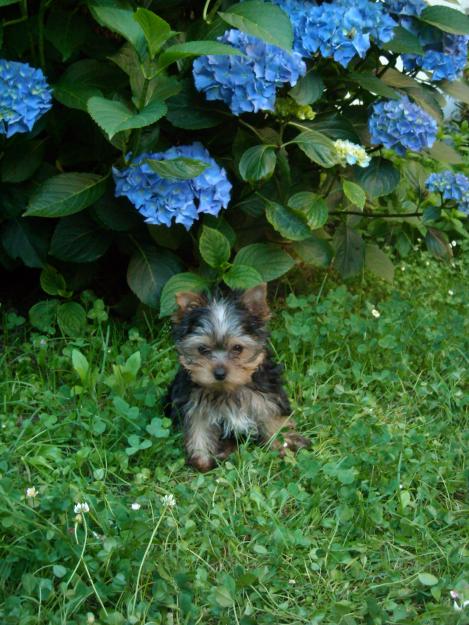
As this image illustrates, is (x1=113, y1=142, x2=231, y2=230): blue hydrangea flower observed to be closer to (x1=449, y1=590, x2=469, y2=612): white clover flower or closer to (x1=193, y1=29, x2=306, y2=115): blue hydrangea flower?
A: (x1=193, y1=29, x2=306, y2=115): blue hydrangea flower

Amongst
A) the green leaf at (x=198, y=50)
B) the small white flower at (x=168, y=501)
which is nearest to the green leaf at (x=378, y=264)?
the green leaf at (x=198, y=50)

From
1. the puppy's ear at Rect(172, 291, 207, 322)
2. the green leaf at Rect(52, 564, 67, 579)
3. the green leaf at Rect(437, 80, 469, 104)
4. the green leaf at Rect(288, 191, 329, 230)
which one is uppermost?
the green leaf at Rect(437, 80, 469, 104)

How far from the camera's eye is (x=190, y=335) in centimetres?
368

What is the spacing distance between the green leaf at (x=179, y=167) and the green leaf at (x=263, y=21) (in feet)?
2.06

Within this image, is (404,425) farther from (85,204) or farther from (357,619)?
(85,204)

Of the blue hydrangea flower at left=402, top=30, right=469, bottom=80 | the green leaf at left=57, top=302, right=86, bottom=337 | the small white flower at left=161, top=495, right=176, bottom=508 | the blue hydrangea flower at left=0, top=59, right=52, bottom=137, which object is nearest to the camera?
the small white flower at left=161, top=495, right=176, bottom=508

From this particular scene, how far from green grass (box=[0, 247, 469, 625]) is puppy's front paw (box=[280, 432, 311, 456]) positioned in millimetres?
69

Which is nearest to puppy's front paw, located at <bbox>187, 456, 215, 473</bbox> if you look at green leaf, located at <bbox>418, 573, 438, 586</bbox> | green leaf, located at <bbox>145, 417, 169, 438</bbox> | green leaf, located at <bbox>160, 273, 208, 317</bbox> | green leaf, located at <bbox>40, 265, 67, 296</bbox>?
green leaf, located at <bbox>145, 417, 169, 438</bbox>

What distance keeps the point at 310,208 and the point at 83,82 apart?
4.30ft

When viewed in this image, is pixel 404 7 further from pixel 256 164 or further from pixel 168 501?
pixel 168 501

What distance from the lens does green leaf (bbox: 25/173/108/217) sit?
4.26m

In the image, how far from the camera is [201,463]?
3717 mm

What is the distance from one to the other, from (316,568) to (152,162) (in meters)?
1.98

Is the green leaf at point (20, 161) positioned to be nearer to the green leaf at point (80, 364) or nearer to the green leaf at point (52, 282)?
the green leaf at point (52, 282)
